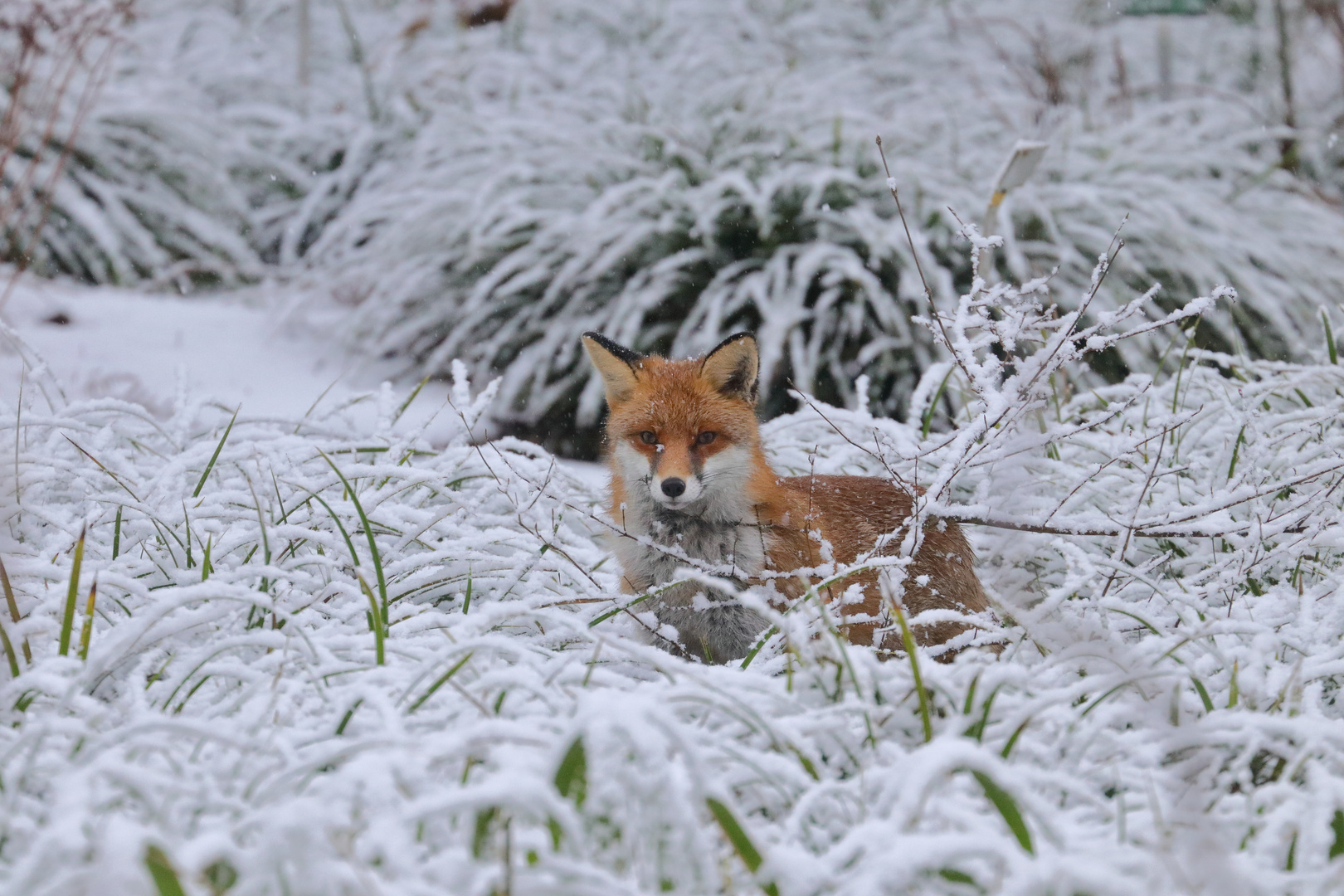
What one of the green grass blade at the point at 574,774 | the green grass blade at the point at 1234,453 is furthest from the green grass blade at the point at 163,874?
the green grass blade at the point at 1234,453

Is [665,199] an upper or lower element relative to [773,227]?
upper

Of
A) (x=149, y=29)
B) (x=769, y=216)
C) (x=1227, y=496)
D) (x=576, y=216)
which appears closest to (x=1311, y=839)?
(x=1227, y=496)

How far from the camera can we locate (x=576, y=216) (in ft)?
21.5

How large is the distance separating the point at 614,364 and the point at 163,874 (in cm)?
221

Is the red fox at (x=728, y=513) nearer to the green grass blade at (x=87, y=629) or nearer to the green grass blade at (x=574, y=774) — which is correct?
the green grass blade at (x=574, y=774)

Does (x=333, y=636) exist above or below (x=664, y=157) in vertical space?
below

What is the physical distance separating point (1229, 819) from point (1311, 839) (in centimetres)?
15


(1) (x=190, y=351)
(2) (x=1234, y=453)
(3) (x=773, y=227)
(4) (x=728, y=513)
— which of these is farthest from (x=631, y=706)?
(1) (x=190, y=351)

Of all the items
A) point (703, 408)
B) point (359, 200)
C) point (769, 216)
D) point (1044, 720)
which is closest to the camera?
point (1044, 720)

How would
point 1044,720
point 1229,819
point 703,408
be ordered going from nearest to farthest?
1. point 1229,819
2. point 1044,720
3. point 703,408

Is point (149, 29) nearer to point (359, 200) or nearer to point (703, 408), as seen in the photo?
point (359, 200)

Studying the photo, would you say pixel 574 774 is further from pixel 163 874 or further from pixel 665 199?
pixel 665 199

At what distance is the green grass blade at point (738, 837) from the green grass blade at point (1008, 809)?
346 mm

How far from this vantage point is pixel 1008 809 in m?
1.58
